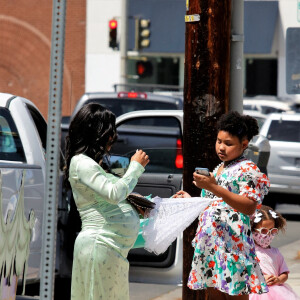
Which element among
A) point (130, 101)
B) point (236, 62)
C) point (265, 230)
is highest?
point (236, 62)

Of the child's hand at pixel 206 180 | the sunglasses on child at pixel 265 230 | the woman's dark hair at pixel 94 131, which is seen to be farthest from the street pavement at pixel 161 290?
the woman's dark hair at pixel 94 131

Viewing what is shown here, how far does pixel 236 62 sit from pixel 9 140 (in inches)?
65.7

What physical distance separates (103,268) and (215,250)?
0.88m

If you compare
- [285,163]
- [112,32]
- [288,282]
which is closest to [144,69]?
[112,32]

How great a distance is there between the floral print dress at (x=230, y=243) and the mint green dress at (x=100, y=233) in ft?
2.30

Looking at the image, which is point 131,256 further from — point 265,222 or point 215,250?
point 215,250

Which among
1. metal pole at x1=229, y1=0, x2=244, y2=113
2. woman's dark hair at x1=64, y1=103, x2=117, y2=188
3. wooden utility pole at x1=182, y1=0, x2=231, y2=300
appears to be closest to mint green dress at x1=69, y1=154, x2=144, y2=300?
woman's dark hair at x1=64, y1=103, x2=117, y2=188

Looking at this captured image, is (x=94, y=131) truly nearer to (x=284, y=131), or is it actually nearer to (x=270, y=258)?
(x=270, y=258)

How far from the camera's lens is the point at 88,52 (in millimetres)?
34969

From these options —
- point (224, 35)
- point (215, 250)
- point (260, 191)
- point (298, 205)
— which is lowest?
point (298, 205)

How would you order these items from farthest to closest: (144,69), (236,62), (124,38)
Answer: (144,69) → (124,38) → (236,62)

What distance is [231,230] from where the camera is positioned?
526cm

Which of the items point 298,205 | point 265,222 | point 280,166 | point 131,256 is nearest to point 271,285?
point 265,222

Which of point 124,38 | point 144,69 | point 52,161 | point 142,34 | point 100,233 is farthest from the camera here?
point 144,69
